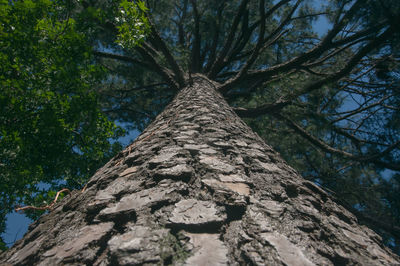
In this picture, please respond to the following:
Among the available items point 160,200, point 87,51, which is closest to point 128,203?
point 160,200

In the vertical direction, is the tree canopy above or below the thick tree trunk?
above

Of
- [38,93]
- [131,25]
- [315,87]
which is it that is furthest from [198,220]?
[315,87]

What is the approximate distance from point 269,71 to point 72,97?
363cm

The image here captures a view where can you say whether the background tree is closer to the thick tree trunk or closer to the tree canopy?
the tree canopy

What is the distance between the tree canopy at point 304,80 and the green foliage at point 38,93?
113 mm

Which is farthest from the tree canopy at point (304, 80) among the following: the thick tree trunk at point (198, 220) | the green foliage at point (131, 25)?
the thick tree trunk at point (198, 220)

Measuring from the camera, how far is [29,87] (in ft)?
8.36

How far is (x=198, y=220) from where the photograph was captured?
94 centimetres

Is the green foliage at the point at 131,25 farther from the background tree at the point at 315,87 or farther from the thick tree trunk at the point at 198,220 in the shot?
the thick tree trunk at the point at 198,220

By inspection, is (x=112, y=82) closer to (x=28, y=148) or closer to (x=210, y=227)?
(x=28, y=148)

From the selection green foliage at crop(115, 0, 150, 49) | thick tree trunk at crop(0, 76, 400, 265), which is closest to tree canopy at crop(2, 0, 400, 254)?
green foliage at crop(115, 0, 150, 49)

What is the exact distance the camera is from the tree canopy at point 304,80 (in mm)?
3432

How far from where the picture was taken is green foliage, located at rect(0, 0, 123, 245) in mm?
2420

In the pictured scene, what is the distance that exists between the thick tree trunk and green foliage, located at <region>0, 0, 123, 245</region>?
1.39 m
